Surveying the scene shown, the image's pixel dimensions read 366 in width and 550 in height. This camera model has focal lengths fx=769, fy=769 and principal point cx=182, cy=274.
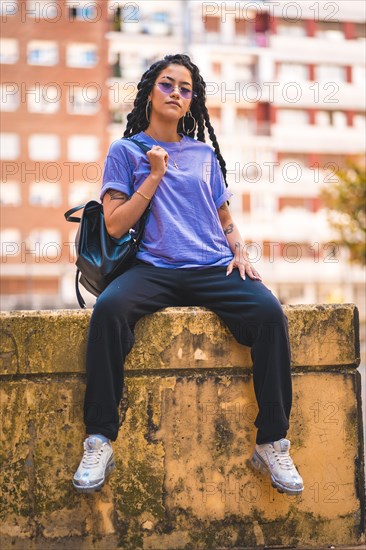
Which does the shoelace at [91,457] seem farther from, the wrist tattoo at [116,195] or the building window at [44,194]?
the building window at [44,194]

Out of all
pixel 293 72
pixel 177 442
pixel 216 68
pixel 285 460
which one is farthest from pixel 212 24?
pixel 285 460

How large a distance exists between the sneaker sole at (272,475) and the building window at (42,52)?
3934 cm

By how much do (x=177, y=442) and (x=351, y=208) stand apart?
67.2ft

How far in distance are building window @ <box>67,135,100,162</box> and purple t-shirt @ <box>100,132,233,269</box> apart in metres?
37.1

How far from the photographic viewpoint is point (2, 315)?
3256 millimetres

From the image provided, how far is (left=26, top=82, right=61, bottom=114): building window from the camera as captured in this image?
39781 mm

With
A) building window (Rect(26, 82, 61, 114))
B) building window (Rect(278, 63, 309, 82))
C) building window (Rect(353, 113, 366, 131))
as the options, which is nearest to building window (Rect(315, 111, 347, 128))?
building window (Rect(353, 113, 366, 131))

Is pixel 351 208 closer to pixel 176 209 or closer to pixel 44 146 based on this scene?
pixel 176 209

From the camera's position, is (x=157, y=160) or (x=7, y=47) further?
(x=7, y=47)

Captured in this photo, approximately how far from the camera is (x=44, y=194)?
39875 millimetres

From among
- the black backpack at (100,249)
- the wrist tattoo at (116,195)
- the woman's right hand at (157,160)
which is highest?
the woman's right hand at (157,160)

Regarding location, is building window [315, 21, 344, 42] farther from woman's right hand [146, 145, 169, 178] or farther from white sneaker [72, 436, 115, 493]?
white sneaker [72, 436, 115, 493]

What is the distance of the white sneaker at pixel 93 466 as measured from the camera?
3.00 metres

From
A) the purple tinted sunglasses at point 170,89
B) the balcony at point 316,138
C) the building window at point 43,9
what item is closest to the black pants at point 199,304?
the purple tinted sunglasses at point 170,89
